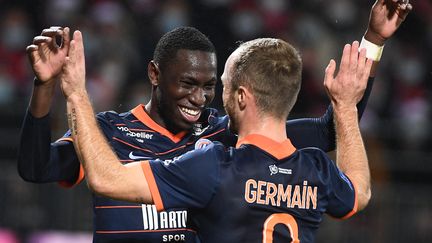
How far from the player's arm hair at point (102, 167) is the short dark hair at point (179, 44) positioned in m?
1.18

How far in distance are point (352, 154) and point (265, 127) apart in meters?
0.64

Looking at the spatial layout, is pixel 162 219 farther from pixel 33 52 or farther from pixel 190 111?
pixel 33 52

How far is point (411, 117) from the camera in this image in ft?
40.3

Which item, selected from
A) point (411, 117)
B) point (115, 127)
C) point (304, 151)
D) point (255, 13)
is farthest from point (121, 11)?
point (304, 151)

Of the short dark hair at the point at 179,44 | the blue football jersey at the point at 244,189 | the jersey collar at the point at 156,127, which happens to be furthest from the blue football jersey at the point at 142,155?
the blue football jersey at the point at 244,189

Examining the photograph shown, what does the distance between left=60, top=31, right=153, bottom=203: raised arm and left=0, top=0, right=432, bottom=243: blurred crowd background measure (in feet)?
19.0

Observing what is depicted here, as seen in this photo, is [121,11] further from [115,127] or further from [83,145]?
[83,145]

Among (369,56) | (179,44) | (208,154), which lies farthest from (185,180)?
(369,56)

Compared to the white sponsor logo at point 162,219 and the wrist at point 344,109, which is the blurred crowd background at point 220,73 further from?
the wrist at point 344,109

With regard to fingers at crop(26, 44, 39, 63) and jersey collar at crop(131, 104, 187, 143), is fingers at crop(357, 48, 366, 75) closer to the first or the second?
jersey collar at crop(131, 104, 187, 143)

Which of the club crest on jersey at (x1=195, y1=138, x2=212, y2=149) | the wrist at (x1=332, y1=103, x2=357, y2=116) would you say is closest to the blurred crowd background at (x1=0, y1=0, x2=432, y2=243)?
the club crest on jersey at (x1=195, y1=138, x2=212, y2=149)

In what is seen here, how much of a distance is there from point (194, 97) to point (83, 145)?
114 centimetres

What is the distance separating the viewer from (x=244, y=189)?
13.4 ft

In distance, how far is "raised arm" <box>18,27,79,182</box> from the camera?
14.3 ft
